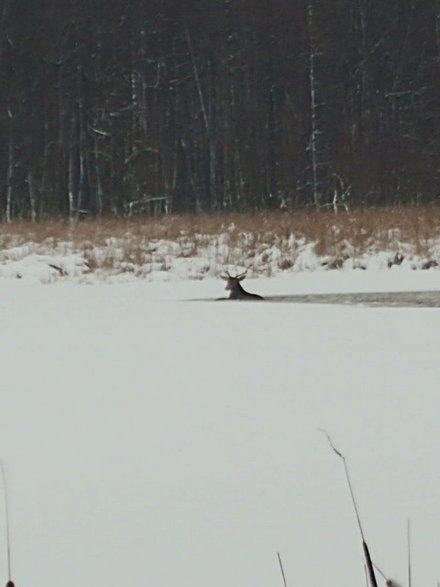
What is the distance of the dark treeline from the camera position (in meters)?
24.2

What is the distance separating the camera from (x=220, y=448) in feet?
13.6

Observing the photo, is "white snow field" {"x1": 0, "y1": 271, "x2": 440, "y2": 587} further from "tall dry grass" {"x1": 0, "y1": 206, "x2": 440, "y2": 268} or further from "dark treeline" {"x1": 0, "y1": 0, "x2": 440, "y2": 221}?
"dark treeline" {"x1": 0, "y1": 0, "x2": 440, "y2": 221}

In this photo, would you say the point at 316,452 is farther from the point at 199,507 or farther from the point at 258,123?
the point at 258,123

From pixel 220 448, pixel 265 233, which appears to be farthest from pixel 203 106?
pixel 220 448

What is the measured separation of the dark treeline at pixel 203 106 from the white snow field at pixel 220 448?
672 inches

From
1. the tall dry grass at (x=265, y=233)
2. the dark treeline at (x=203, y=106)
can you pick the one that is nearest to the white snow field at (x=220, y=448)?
the tall dry grass at (x=265, y=233)

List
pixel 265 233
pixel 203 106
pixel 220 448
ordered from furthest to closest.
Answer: pixel 203 106 → pixel 265 233 → pixel 220 448

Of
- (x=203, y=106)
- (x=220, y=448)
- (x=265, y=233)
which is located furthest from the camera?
(x=203, y=106)

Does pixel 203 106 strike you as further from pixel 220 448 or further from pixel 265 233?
pixel 220 448

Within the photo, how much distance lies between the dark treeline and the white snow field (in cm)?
1708

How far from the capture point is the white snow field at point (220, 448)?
10.1 ft

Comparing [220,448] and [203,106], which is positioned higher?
[203,106]

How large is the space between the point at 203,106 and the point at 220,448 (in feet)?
68.1

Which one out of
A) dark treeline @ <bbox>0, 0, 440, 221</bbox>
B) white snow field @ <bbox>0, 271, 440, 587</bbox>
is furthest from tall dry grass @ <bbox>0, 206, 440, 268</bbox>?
dark treeline @ <bbox>0, 0, 440, 221</bbox>
